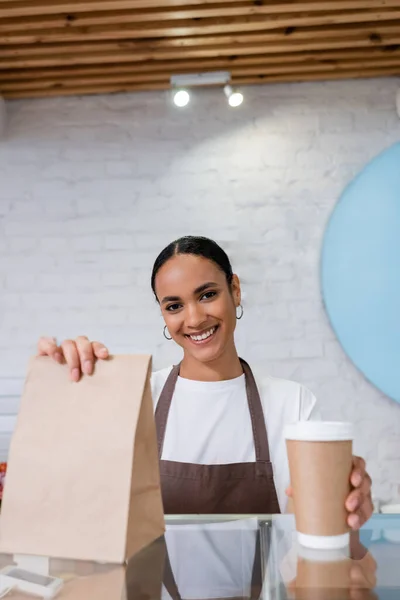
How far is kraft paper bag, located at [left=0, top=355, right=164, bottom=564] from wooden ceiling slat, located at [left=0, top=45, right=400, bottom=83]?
93.7 inches

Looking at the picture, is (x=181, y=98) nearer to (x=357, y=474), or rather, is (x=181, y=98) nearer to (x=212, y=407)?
(x=212, y=407)

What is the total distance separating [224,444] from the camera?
188cm

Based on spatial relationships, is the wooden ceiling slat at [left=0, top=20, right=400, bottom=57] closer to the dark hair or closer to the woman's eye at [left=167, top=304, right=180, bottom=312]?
the dark hair

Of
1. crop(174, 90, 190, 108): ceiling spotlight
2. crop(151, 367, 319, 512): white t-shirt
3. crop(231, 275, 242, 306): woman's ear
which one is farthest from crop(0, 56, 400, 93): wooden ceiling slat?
crop(151, 367, 319, 512): white t-shirt

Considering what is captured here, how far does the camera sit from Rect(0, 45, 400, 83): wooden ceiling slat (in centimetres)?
300

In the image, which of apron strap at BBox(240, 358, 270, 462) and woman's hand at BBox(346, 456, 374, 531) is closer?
woman's hand at BBox(346, 456, 374, 531)

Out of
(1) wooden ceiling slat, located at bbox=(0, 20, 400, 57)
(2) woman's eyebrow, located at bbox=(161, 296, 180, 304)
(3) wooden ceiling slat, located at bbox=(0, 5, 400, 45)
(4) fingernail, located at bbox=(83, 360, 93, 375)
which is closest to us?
(4) fingernail, located at bbox=(83, 360, 93, 375)

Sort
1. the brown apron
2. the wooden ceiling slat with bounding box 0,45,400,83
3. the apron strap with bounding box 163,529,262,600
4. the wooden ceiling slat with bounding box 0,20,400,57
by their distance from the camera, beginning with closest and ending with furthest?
the apron strap with bounding box 163,529,262,600 → the brown apron → the wooden ceiling slat with bounding box 0,20,400,57 → the wooden ceiling slat with bounding box 0,45,400,83

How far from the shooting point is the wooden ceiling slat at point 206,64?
3.00m

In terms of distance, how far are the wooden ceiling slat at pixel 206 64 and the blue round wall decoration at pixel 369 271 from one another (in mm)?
474

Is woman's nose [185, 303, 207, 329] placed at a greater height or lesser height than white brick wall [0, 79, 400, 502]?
lesser

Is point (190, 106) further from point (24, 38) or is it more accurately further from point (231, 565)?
point (231, 565)

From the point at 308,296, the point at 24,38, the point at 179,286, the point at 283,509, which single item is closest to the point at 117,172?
the point at 24,38

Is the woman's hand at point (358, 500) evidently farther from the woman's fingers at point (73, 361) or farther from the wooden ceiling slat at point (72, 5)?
the wooden ceiling slat at point (72, 5)
